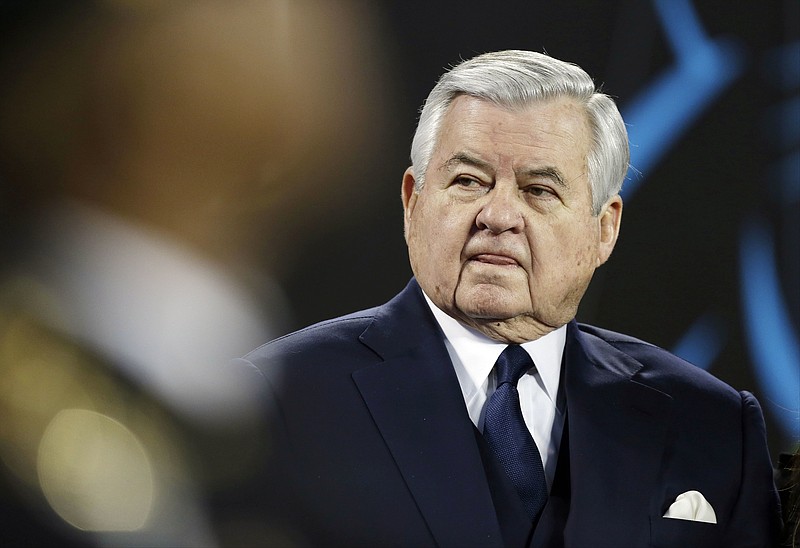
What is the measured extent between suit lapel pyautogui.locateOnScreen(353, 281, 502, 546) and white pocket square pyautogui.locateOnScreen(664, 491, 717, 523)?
40 centimetres

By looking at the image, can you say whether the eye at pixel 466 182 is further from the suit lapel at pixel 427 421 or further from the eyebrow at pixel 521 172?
the suit lapel at pixel 427 421

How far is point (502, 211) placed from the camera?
2.03 metres

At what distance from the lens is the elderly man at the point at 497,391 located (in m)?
2.02

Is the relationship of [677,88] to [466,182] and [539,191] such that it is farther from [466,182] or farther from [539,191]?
[466,182]

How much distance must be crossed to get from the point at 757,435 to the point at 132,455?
1.33 metres

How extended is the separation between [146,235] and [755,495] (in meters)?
1.38

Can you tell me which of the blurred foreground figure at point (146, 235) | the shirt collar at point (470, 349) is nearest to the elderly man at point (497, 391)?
the shirt collar at point (470, 349)

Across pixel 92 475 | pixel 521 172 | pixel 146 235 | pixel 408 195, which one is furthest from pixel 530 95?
pixel 92 475

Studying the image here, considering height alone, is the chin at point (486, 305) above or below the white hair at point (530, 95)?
below

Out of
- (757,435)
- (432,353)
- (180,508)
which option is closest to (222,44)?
(432,353)

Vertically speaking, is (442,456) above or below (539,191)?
below

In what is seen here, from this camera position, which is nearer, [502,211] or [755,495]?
[502,211]

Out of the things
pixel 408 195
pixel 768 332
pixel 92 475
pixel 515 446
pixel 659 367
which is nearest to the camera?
pixel 92 475

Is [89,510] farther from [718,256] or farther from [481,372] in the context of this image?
[718,256]
